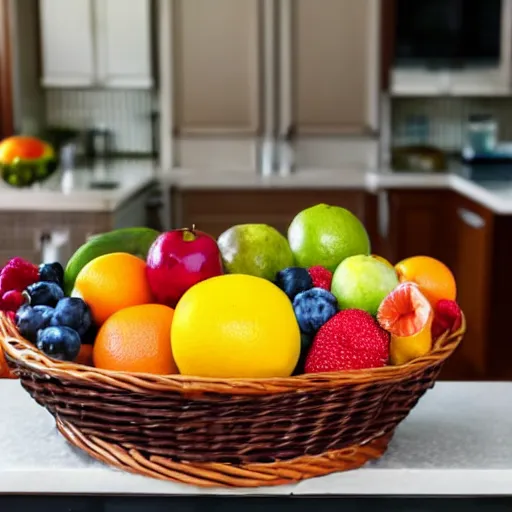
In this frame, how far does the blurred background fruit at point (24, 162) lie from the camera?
3.37 meters

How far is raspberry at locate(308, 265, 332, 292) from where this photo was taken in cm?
102

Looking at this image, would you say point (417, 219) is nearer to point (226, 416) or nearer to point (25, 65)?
point (25, 65)

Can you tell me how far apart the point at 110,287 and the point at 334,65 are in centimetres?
358

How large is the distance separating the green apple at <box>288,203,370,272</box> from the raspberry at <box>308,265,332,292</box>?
2.0 inches

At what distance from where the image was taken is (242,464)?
907 mm

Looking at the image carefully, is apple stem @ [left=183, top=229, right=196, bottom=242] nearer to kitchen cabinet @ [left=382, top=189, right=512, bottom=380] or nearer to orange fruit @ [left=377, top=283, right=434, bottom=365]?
orange fruit @ [left=377, top=283, right=434, bottom=365]

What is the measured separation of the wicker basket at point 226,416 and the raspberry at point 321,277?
5.7 inches

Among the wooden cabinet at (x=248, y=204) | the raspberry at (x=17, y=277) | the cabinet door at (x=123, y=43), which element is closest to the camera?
the raspberry at (x=17, y=277)

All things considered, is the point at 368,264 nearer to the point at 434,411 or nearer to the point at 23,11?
the point at 434,411

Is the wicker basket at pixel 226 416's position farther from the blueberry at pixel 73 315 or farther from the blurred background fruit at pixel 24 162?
the blurred background fruit at pixel 24 162

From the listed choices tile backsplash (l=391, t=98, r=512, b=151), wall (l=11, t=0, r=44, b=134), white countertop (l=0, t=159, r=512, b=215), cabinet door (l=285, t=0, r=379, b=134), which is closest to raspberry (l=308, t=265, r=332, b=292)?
white countertop (l=0, t=159, r=512, b=215)

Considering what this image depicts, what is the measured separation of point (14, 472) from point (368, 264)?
43cm

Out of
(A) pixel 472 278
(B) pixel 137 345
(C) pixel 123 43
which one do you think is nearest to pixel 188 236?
(B) pixel 137 345

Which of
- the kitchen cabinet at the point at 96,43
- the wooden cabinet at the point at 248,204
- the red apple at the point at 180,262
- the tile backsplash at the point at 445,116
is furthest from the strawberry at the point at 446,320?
the tile backsplash at the point at 445,116
